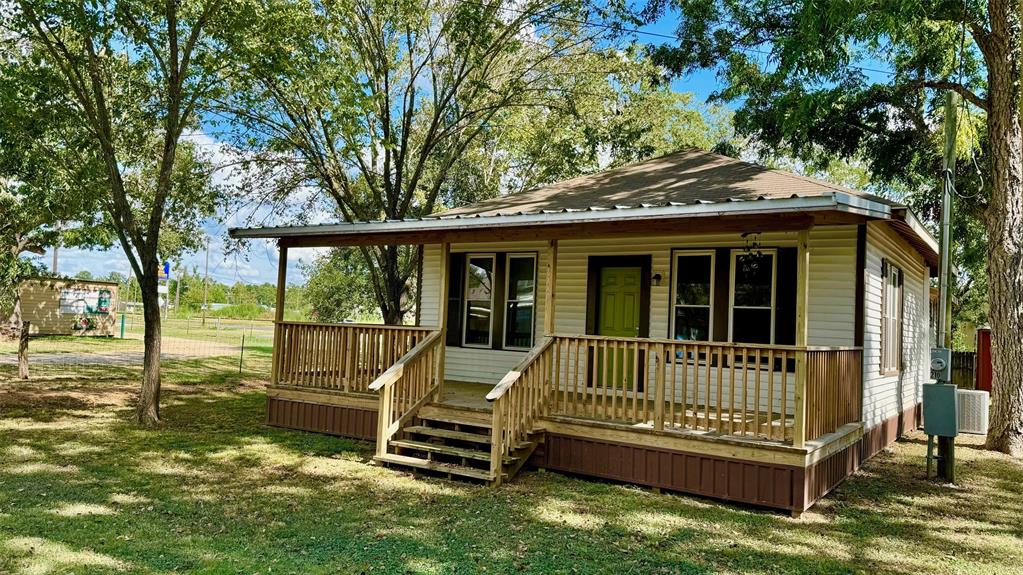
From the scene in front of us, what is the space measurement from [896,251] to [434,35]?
10.3 m

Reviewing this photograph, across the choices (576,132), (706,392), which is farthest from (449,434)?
(576,132)

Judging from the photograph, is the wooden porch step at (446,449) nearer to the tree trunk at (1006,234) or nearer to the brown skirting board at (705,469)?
the brown skirting board at (705,469)

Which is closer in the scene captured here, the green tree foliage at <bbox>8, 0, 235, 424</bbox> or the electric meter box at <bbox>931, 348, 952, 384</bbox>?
the electric meter box at <bbox>931, 348, 952, 384</bbox>

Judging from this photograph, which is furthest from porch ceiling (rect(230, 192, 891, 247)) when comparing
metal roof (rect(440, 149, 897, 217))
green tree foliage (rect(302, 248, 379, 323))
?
green tree foliage (rect(302, 248, 379, 323))

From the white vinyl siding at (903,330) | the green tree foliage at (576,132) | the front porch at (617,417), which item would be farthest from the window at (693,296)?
the green tree foliage at (576,132)

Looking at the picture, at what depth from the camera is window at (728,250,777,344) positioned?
7930mm

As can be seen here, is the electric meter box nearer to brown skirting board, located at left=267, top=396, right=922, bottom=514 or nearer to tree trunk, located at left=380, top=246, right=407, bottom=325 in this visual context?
brown skirting board, located at left=267, top=396, right=922, bottom=514

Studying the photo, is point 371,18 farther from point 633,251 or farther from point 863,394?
point 863,394

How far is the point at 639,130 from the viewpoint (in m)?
16.0

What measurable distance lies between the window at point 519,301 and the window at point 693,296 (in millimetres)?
2254

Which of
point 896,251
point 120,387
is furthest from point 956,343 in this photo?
point 120,387

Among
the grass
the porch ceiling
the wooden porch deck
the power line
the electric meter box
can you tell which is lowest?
the grass

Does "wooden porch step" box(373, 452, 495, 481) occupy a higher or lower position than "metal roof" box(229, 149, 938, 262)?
lower

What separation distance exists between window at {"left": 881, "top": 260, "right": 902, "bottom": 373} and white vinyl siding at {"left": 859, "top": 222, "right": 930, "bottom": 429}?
0.14 metres
